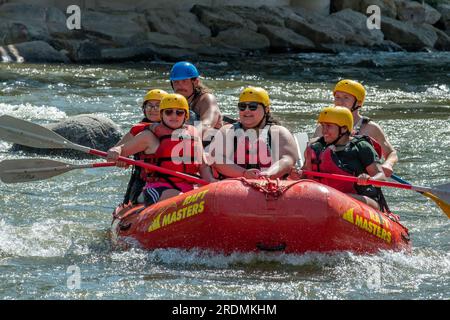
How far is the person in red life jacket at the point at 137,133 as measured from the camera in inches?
327

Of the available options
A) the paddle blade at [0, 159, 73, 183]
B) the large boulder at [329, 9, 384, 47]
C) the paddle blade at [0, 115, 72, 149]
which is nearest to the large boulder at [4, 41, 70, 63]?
the large boulder at [329, 9, 384, 47]

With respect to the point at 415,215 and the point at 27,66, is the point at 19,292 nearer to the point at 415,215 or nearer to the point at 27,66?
the point at 415,215

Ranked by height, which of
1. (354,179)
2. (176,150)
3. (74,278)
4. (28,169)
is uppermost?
(176,150)

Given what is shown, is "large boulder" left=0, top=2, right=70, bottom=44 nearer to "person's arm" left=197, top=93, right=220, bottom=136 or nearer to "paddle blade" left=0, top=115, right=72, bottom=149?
"person's arm" left=197, top=93, right=220, bottom=136

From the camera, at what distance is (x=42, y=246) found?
7.98 metres

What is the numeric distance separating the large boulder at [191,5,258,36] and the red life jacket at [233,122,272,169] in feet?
55.7

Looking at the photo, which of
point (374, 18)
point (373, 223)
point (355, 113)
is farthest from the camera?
point (374, 18)

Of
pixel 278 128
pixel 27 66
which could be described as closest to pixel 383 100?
pixel 27 66

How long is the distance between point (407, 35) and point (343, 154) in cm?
2020

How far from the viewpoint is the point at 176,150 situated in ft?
26.3

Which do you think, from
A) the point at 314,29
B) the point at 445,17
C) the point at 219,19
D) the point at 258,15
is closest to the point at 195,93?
the point at 219,19

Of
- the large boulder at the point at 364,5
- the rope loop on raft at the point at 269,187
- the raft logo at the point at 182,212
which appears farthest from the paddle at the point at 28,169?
the large boulder at the point at 364,5

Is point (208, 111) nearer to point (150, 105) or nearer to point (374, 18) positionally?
point (150, 105)

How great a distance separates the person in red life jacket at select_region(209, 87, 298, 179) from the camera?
7.85 meters
